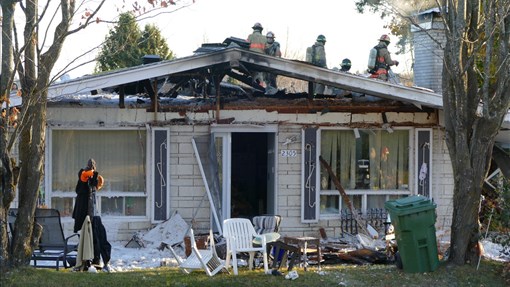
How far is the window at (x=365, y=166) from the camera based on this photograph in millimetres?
15258

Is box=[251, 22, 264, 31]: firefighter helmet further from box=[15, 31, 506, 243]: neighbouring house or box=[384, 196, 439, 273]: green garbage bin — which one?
box=[384, 196, 439, 273]: green garbage bin

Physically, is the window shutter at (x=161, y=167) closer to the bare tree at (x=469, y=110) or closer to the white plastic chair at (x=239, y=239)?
the white plastic chair at (x=239, y=239)

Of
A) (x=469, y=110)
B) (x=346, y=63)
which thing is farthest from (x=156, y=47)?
(x=469, y=110)

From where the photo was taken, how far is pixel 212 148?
14547mm

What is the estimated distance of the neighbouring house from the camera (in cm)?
1441

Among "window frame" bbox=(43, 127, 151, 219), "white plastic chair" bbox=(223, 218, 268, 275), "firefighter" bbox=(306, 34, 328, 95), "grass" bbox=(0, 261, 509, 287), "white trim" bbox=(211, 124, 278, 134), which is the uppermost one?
"firefighter" bbox=(306, 34, 328, 95)

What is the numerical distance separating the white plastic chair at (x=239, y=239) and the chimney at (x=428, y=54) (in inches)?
308

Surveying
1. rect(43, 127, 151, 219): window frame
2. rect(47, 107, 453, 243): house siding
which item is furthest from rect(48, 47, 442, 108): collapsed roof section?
rect(43, 127, 151, 219): window frame

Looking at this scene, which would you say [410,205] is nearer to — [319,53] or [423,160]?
[423,160]

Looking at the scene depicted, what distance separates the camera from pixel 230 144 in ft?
48.5

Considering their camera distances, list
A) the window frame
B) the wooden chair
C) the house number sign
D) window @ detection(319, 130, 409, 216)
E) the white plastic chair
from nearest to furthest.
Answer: the white plastic chair < the wooden chair < the window frame < the house number sign < window @ detection(319, 130, 409, 216)

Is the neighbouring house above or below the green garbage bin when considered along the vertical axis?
above

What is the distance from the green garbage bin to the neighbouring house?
3.82 meters

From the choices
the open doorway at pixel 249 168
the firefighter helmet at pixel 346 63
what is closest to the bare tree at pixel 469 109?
the firefighter helmet at pixel 346 63
